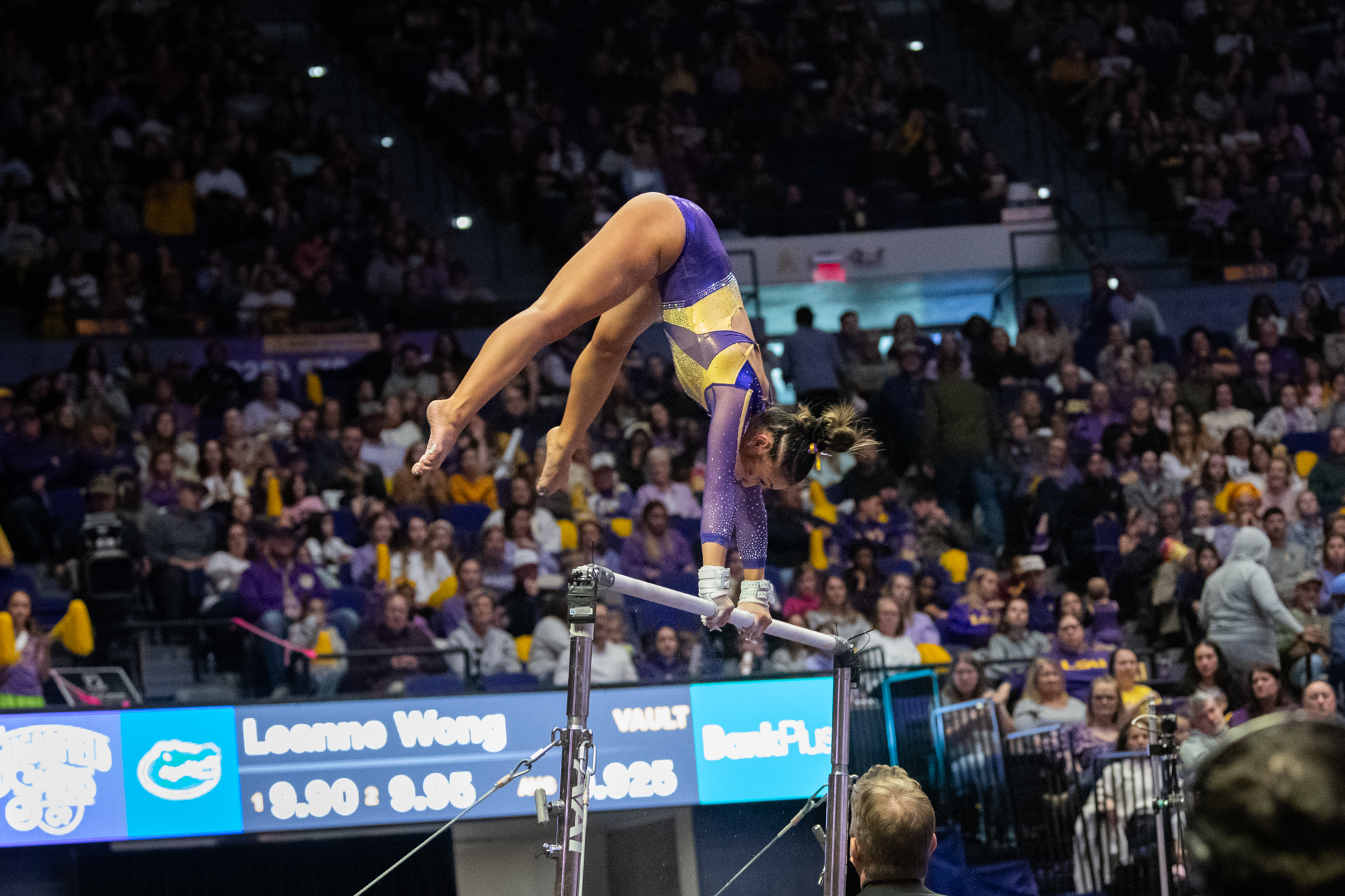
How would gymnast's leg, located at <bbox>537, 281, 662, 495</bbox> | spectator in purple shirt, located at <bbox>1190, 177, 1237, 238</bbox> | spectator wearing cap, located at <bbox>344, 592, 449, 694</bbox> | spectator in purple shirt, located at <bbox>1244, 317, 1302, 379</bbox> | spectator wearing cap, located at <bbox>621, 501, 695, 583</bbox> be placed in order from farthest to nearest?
spectator in purple shirt, located at <bbox>1190, 177, 1237, 238</bbox>
spectator in purple shirt, located at <bbox>1244, 317, 1302, 379</bbox>
spectator wearing cap, located at <bbox>621, 501, 695, 583</bbox>
spectator wearing cap, located at <bbox>344, 592, 449, 694</bbox>
gymnast's leg, located at <bbox>537, 281, 662, 495</bbox>

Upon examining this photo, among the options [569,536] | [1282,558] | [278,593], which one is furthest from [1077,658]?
[278,593]

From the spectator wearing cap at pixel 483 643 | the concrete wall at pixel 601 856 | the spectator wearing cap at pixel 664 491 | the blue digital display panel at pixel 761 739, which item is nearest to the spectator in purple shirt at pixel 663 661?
the spectator wearing cap at pixel 483 643

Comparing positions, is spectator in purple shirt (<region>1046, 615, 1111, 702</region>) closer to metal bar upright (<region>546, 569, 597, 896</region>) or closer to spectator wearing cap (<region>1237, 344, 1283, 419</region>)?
spectator wearing cap (<region>1237, 344, 1283, 419</region>)

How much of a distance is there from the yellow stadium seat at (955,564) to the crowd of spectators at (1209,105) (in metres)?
5.09

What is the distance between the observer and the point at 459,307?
11.4 metres

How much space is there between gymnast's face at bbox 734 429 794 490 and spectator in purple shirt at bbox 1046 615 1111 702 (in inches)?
162

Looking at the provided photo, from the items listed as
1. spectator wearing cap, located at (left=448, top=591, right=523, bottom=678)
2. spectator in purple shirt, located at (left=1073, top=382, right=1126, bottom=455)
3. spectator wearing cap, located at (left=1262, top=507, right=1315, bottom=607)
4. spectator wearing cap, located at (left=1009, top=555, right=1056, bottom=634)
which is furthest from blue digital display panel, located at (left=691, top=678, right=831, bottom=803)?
spectator in purple shirt, located at (left=1073, top=382, right=1126, bottom=455)

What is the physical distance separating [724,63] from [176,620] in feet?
28.0

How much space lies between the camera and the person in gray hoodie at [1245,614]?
7.83 meters

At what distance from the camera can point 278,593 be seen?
798 cm

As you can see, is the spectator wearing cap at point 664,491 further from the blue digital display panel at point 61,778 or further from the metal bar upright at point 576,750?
the metal bar upright at point 576,750

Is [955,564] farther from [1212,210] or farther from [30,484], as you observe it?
[1212,210]

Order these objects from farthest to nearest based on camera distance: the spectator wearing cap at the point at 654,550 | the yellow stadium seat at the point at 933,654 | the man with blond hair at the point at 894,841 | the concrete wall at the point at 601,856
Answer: the spectator wearing cap at the point at 654,550
the yellow stadium seat at the point at 933,654
the concrete wall at the point at 601,856
the man with blond hair at the point at 894,841

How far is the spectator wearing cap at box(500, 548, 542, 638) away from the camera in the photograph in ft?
26.3
